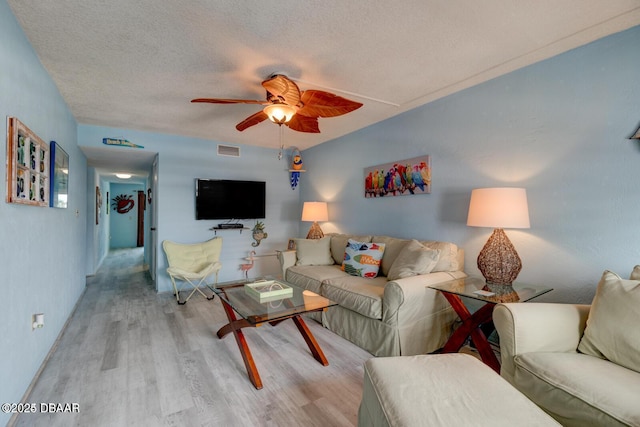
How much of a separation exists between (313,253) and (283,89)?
2.02 metres

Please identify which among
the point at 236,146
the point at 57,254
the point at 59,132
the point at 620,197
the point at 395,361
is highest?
the point at 236,146

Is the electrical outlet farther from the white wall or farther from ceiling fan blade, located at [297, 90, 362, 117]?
ceiling fan blade, located at [297, 90, 362, 117]

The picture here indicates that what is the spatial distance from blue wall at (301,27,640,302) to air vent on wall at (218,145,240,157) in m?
2.89

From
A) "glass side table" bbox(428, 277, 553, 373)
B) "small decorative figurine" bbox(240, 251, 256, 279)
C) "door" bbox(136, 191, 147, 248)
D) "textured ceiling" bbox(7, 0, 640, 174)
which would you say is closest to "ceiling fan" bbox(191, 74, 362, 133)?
"textured ceiling" bbox(7, 0, 640, 174)

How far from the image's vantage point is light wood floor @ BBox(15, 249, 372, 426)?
1643 mm

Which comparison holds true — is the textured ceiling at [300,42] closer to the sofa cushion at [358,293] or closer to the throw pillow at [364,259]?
the throw pillow at [364,259]

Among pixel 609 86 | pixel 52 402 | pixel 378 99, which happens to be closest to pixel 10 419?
pixel 52 402

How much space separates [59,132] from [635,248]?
4.70 metres

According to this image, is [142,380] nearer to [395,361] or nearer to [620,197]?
[395,361]

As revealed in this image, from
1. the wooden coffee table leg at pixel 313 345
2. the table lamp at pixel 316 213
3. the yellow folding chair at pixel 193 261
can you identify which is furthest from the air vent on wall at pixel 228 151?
the wooden coffee table leg at pixel 313 345

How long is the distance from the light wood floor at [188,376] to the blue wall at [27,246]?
0.76 feet

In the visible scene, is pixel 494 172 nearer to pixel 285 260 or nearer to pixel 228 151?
pixel 285 260

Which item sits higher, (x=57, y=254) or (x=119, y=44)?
(x=119, y=44)

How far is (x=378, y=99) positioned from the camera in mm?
2914
